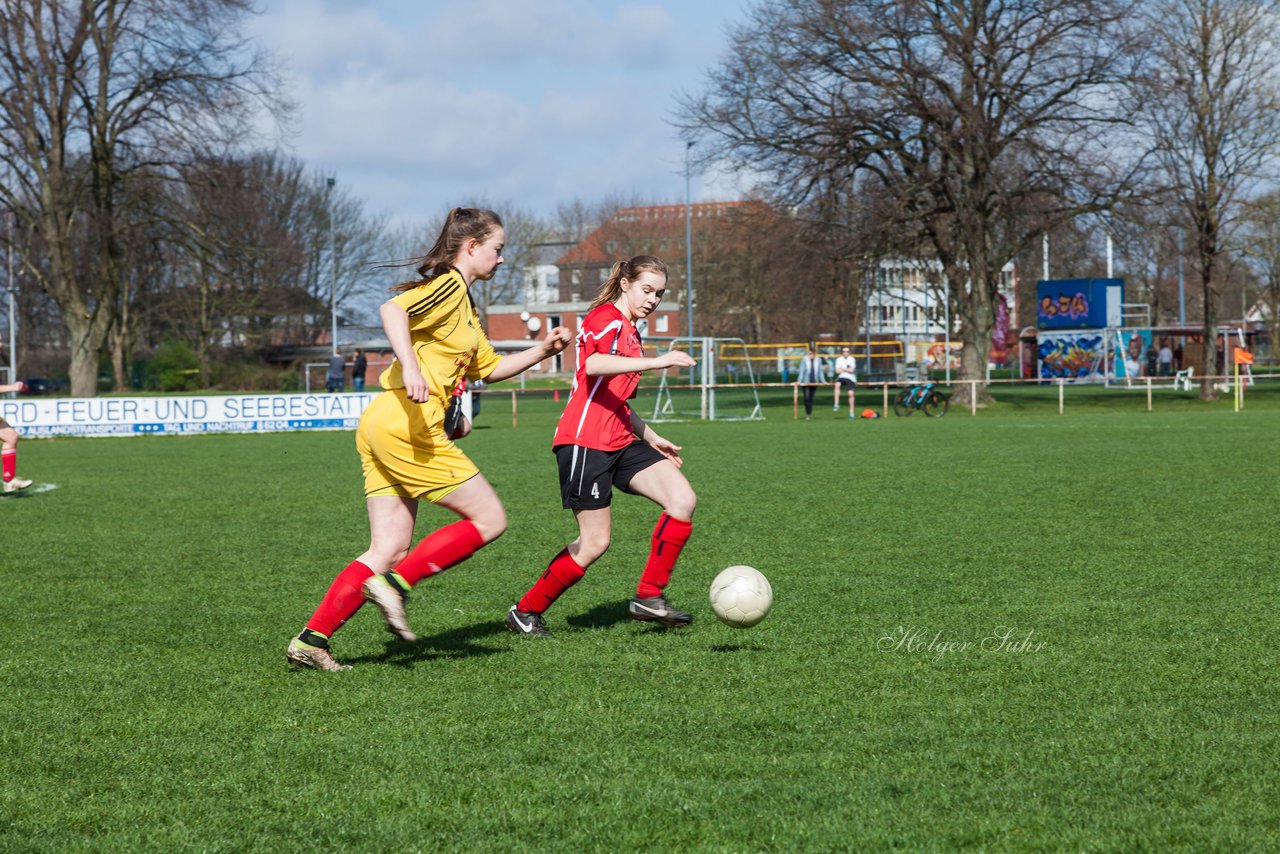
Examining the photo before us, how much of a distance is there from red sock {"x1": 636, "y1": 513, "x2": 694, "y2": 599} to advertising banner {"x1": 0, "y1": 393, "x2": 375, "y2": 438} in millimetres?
20565

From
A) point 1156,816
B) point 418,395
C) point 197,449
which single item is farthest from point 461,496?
point 197,449

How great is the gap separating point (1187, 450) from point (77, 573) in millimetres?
14225

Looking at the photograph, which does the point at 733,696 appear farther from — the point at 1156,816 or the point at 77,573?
the point at 77,573

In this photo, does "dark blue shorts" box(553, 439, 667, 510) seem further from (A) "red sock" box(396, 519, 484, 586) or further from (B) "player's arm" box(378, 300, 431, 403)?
(B) "player's arm" box(378, 300, 431, 403)

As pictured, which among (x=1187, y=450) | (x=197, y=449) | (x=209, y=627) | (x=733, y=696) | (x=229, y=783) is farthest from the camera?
(x=197, y=449)

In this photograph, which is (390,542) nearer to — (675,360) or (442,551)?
(442,551)

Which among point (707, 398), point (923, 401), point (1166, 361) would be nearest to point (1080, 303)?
point (1166, 361)

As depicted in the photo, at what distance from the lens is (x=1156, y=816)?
3.48 meters

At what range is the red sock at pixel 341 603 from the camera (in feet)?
17.7

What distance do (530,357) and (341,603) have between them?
1.32 m

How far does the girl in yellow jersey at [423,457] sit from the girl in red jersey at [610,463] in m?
0.50

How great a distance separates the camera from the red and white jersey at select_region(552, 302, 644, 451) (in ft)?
19.9

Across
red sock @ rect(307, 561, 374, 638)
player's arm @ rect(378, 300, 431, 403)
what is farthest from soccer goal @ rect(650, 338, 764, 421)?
player's arm @ rect(378, 300, 431, 403)

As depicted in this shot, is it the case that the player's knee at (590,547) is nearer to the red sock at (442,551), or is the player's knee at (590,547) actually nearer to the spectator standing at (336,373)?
the red sock at (442,551)
